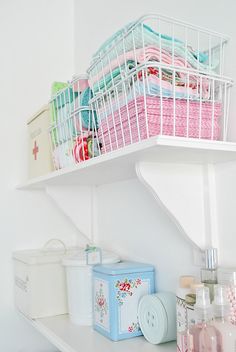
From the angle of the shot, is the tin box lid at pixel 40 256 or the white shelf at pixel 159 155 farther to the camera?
the tin box lid at pixel 40 256

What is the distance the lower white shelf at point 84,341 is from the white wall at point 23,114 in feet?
0.93

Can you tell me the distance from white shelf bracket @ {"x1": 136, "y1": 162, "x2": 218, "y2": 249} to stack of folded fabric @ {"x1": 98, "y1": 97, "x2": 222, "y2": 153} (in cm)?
10

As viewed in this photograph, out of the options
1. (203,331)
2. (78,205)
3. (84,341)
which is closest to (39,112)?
(78,205)

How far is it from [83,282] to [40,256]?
22 cm

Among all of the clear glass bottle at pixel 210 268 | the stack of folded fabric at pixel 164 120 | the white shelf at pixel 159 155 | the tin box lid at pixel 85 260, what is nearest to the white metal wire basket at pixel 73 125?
the white shelf at pixel 159 155

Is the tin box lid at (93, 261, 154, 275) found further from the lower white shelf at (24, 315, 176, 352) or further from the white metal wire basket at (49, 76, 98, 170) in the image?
the white metal wire basket at (49, 76, 98, 170)

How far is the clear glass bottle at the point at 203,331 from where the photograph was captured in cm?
63

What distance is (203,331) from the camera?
2.09 ft

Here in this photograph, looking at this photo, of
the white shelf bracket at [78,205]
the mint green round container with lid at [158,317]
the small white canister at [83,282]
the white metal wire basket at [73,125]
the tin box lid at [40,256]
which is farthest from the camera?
the white shelf bracket at [78,205]

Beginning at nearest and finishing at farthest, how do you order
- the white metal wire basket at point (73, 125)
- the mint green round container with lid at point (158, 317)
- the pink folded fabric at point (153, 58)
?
the pink folded fabric at point (153, 58), the mint green round container with lid at point (158, 317), the white metal wire basket at point (73, 125)

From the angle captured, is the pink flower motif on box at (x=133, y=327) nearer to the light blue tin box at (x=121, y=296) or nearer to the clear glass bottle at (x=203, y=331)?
the light blue tin box at (x=121, y=296)

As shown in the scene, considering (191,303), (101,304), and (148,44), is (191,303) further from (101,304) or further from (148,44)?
(148,44)

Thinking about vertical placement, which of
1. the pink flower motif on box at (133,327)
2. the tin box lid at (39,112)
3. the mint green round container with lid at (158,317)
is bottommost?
the pink flower motif on box at (133,327)

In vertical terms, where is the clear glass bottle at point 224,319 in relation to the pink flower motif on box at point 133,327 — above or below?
above
